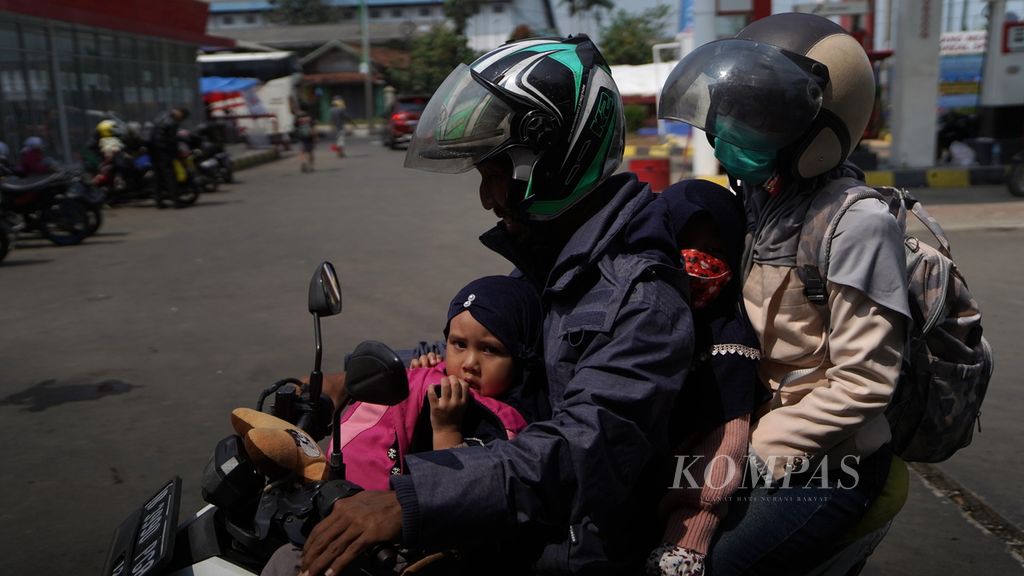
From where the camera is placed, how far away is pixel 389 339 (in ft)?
20.9

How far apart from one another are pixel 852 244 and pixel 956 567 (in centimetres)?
214

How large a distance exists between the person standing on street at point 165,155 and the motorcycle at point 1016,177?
471 inches

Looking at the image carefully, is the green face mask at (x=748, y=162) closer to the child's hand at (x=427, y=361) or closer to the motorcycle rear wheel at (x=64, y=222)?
the child's hand at (x=427, y=361)

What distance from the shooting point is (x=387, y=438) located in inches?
74.5

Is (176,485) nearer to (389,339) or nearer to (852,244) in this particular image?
(852,244)

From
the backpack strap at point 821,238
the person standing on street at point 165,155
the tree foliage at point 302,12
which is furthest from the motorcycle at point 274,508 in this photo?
the tree foliage at point 302,12

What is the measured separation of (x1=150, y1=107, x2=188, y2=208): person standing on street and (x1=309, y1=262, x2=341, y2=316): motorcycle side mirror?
13592 mm

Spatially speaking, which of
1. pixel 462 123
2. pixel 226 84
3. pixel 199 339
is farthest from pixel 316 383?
pixel 226 84

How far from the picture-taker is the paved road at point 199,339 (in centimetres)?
381

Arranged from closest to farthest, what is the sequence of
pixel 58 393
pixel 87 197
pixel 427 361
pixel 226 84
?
1. pixel 427 361
2. pixel 58 393
3. pixel 87 197
4. pixel 226 84

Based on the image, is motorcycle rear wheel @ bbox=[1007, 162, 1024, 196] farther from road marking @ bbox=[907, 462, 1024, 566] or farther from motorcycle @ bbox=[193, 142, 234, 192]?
motorcycle @ bbox=[193, 142, 234, 192]

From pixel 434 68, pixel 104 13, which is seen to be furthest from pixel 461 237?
pixel 434 68

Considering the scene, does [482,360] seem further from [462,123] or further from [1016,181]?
[1016,181]

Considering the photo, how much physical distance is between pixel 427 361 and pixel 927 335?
3.50 ft
